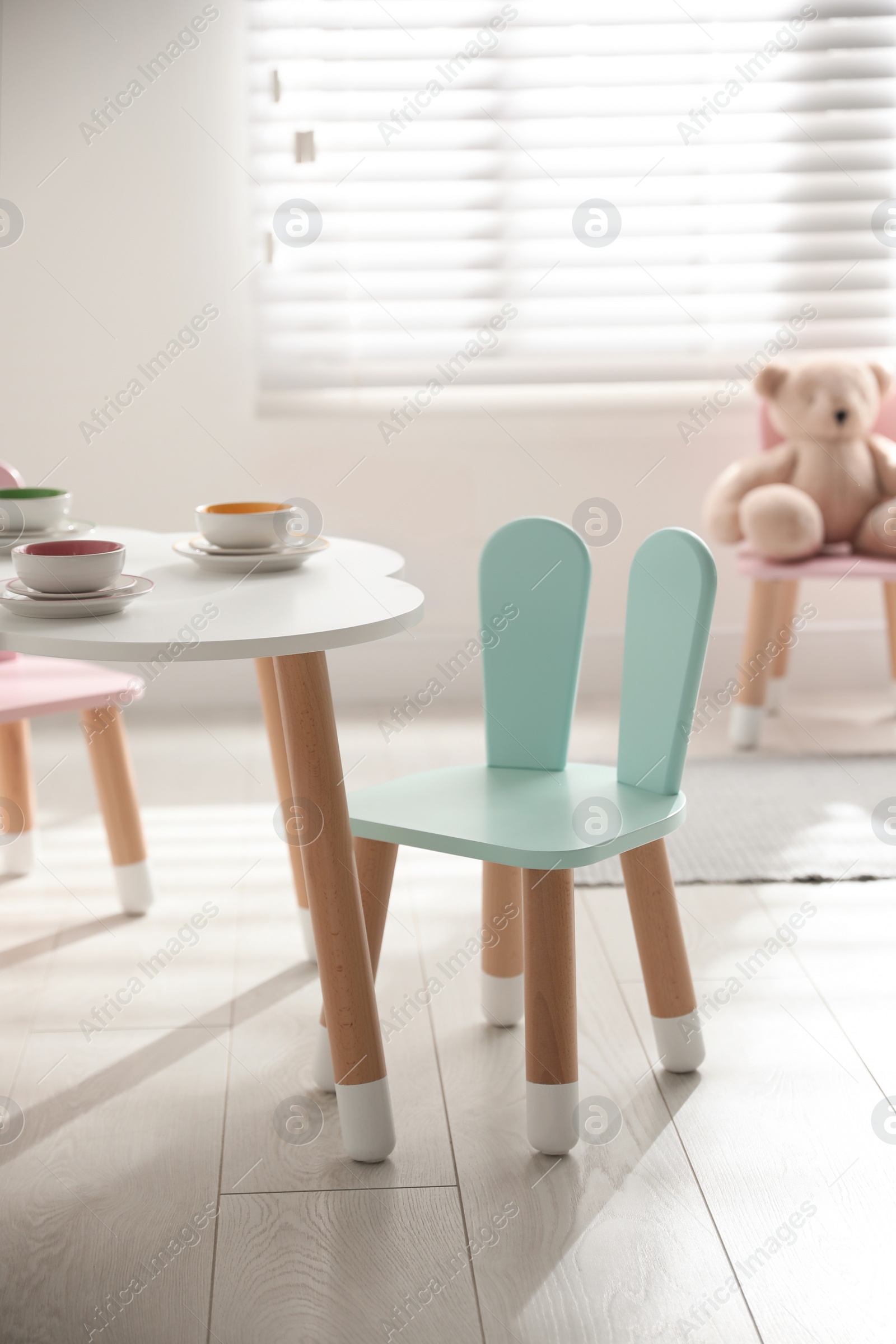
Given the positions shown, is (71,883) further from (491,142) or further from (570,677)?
(491,142)

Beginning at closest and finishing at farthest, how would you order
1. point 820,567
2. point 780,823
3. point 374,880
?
1. point 374,880
2. point 780,823
3. point 820,567

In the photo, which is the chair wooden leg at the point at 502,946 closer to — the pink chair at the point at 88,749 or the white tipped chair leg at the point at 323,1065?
the white tipped chair leg at the point at 323,1065

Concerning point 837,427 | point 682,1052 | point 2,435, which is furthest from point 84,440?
point 682,1052

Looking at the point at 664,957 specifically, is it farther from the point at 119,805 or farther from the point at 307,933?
the point at 119,805

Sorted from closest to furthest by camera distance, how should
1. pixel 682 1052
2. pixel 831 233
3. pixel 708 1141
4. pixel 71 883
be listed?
1. pixel 708 1141
2. pixel 682 1052
3. pixel 71 883
4. pixel 831 233

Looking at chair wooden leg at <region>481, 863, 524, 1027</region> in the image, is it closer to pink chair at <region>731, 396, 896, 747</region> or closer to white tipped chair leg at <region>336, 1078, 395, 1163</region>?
white tipped chair leg at <region>336, 1078, 395, 1163</region>

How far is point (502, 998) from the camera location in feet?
4.78

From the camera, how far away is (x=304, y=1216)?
1.13m

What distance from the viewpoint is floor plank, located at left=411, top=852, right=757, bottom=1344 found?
101cm

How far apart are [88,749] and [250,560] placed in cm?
62

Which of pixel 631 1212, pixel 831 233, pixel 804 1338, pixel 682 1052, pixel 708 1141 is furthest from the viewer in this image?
pixel 831 233

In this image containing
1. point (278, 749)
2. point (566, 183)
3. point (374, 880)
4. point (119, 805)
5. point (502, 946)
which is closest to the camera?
point (374, 880)

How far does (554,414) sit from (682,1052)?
1.79 metres

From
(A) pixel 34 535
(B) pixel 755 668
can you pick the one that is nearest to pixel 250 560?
(A) pixel 34 535
